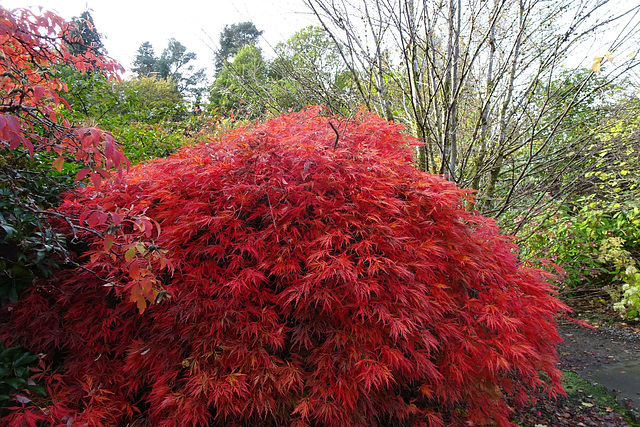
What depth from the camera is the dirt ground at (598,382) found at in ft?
8.11

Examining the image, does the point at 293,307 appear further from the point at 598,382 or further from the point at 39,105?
the point at 598,382

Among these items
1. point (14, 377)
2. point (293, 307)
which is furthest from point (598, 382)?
point (14, 377)

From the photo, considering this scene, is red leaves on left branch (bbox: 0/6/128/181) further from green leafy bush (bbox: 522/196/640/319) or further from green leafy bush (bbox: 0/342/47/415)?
green leafy bush (bbox: 522/196/640/319)

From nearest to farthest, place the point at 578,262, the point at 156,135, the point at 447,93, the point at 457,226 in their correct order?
the point at 457,226
the point at 447,93
the point at 156,135
the point at 578,262

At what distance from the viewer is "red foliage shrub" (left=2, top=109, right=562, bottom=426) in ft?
5.10

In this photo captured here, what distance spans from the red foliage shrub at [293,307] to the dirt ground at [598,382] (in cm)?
85

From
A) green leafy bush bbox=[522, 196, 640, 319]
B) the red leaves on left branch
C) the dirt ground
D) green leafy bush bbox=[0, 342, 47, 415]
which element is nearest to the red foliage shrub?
green leafy bush bbox=[0, 342, 47, 415]

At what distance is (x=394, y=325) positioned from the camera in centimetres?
150

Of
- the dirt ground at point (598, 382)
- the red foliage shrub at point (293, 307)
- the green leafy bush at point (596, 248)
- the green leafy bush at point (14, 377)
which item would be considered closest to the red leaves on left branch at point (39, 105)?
the red foliage shrub at point (293, 307)

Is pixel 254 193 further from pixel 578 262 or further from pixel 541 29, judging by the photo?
pixel 578 262

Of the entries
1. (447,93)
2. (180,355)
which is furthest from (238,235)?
(447,93)

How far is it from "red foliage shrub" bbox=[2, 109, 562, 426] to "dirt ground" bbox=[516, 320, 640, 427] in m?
0.85

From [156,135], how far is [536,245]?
514 cm

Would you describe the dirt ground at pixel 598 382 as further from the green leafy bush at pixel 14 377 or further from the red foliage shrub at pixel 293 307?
the green leafy bush at pixel 14 377
